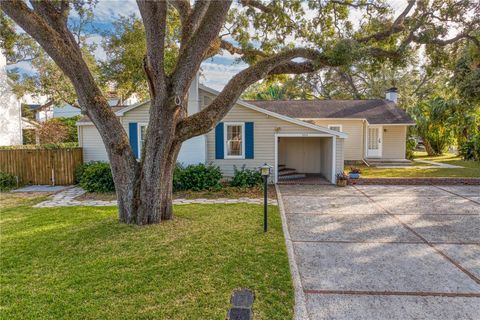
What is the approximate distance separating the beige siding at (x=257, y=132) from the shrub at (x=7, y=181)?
308 inches

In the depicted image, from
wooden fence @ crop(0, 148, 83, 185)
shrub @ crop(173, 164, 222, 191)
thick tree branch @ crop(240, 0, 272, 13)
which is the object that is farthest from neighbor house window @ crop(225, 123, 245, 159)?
wooden fence @ crop(0, 148, 83, 185)

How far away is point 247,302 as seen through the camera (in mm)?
3432

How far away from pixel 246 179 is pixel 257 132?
7.22 ft

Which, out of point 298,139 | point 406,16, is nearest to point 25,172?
point 298,139

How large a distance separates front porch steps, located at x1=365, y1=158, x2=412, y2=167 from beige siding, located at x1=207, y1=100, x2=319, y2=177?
7517 mm

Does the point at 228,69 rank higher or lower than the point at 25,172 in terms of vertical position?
higher

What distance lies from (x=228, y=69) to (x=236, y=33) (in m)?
2.79

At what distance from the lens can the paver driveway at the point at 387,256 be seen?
137 inches

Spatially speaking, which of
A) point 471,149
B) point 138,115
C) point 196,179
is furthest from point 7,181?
point 471,149

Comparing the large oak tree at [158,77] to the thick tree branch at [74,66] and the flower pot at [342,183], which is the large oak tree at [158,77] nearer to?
the thick tree branch at [74,66]

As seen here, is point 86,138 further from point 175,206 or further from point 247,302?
point 247,302

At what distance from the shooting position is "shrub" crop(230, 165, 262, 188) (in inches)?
444

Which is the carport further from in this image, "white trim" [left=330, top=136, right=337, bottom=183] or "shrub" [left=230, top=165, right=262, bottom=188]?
"shrub" [left=230, top=165, right=262, bottom=188]

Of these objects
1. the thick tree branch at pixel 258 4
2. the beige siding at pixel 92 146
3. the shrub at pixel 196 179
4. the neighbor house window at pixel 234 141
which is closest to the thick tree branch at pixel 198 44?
the thick tree branch at pixel 258 4
